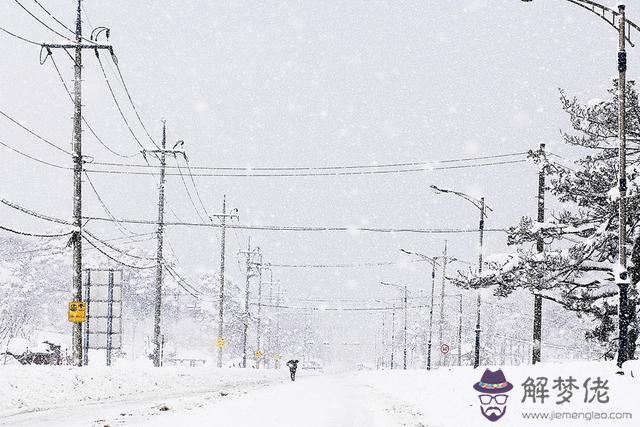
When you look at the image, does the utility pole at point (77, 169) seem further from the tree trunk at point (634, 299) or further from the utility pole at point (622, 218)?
the tree trunk at point (634, 299)

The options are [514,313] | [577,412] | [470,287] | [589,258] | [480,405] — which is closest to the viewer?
[577,412]

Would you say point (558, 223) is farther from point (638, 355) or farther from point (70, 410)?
point (70, 410)

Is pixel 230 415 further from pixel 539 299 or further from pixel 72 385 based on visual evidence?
pixel 539 299

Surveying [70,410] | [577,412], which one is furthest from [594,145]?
[70,410]

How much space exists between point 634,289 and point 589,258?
2312mm

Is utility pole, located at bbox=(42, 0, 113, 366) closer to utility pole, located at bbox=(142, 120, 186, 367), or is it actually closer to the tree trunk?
utility pole, located at bbox=(142, 120, 186, 367)

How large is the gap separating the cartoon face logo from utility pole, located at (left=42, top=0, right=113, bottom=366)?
16.5m

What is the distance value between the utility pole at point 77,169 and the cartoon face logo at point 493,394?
1653cm

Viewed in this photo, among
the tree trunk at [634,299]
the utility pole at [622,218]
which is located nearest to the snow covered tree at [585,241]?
the tree trunk at [634,299]

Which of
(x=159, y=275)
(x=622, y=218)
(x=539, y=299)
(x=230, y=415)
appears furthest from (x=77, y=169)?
(x=622, y=218)

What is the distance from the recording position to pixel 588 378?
12203 millimetres

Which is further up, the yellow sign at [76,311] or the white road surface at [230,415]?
the yellow sign at [76,311]

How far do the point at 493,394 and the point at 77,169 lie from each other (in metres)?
19.0

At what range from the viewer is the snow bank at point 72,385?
16734mm
